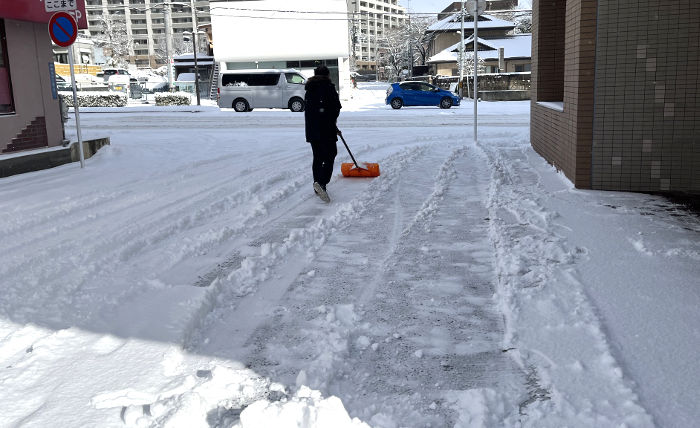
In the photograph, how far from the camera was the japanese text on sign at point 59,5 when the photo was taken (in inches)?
401

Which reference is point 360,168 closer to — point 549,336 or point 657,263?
point 657,263

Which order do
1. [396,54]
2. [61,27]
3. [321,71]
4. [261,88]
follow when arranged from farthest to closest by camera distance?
[396,54]
[261,88]
[61,27]
[321,71]

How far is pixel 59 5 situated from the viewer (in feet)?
33.6

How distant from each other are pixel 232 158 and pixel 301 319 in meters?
8.06

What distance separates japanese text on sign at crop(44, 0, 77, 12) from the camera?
1019 centimetres

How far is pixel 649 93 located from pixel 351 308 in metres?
5.07

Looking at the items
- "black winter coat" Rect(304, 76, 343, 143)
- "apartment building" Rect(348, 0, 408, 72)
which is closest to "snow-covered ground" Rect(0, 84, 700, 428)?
"black winter coat" Rect(304, 76, 343, 143)

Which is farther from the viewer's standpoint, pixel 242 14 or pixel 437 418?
pixel 242 14

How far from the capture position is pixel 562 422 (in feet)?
8.79

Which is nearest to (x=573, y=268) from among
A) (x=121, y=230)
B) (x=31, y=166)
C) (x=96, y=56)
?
(x=121, y=230)

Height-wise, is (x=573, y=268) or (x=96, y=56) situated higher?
(x=96, y=56)

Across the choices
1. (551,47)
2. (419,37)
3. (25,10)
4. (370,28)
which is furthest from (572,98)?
(370,28)

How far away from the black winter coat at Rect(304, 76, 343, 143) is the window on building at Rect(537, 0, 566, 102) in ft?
17.4

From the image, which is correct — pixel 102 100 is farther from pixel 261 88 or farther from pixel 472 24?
pixel 472 24
